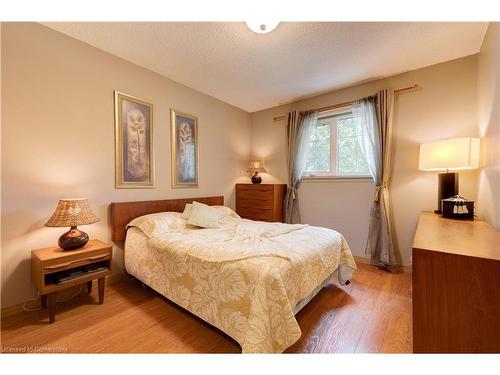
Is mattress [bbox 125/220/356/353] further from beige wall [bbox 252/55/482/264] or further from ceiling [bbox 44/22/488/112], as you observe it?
ceiling [bbox 44/22/488/112]

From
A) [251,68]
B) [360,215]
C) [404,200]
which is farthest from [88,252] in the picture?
[404,200]

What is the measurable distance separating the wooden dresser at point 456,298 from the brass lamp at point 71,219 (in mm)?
2338

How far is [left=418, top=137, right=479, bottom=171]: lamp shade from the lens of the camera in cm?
177

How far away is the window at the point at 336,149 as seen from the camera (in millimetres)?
→ 2967

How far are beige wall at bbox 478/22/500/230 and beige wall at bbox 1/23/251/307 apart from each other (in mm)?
3207

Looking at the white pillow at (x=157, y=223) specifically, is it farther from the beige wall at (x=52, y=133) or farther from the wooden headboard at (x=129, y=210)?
the beige wall at (x=52, y=133)

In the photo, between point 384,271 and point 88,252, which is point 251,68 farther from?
point 384,271

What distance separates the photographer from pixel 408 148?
2559 mm

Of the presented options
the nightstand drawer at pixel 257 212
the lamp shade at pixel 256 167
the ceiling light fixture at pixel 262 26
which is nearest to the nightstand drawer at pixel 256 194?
the nightstand drawer at pixel 257 212

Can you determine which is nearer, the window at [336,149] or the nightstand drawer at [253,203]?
the window at [336,149]

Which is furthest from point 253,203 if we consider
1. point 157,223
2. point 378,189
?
point 378,189

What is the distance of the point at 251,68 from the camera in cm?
248

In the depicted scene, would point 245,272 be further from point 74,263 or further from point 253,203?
point 253,203

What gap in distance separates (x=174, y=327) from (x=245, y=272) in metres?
0.83
